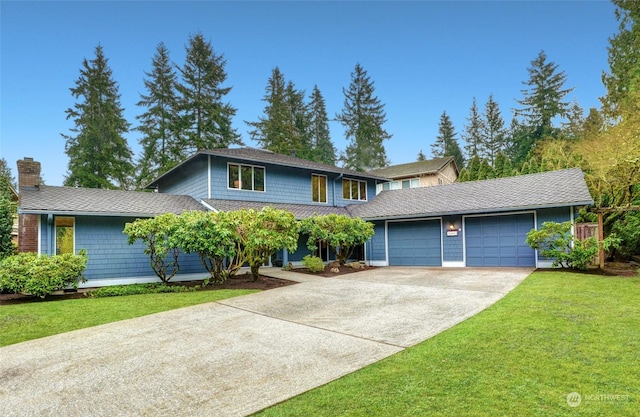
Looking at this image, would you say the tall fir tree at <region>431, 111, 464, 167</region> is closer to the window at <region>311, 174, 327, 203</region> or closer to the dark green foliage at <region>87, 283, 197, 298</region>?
the window at <region>311, 174, 327, 203</region>

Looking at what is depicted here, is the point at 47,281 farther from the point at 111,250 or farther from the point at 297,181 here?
the point at 297,181

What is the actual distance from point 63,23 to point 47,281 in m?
15.5

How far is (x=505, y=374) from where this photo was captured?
3.48 meters

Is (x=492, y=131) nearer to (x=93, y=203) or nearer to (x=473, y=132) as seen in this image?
(x=473, y=132)

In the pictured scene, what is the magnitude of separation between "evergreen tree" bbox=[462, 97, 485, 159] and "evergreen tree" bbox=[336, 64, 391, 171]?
40.8ft

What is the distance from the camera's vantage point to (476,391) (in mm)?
3125

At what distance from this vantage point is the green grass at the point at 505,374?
287 cm

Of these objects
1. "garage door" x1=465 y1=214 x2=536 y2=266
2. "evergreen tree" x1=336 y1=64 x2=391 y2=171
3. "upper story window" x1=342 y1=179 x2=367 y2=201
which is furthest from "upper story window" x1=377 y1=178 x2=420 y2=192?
"garage door" x1=465 y1=214 x2=536 y2=266

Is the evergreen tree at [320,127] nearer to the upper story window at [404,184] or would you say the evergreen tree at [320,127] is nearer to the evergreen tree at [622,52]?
the upper story window at [404,184]

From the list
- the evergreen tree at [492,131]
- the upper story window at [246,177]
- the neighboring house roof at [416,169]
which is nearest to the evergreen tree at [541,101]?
the evergreen tree at [492,131]

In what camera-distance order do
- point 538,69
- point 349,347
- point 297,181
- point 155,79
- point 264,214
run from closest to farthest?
point 349,347 < point 264,214 < point 297,181 < point 155,79 < point 538,69

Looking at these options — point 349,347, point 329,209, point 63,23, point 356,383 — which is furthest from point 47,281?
point 63,23

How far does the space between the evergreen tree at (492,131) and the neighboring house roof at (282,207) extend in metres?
33.0

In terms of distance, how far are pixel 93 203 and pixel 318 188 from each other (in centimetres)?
1003
